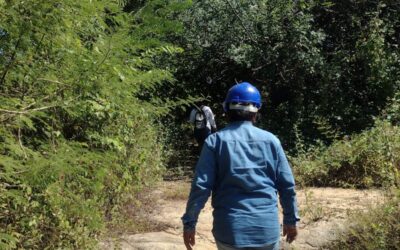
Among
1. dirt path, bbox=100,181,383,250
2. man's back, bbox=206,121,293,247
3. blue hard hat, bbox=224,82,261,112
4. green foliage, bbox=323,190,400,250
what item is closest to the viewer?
man's back, bbox=206,121,293,247

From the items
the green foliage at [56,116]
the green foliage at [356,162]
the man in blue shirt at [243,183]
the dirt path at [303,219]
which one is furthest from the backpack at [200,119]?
the man in blue shirt at [243,183]

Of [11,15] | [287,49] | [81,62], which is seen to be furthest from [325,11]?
[11,15]

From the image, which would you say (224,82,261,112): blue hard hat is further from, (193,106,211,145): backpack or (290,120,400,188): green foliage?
(193,106,211,145): backpack

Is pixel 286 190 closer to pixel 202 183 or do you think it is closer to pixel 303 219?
pixel 202 183

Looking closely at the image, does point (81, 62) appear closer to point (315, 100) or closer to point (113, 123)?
point (113, 123)

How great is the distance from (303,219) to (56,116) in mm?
3498

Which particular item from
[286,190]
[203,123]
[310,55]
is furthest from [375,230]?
[310,55]

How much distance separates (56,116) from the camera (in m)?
4.71

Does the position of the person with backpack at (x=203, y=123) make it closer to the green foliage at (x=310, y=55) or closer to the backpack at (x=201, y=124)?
the backpack at (x=201, y=124)

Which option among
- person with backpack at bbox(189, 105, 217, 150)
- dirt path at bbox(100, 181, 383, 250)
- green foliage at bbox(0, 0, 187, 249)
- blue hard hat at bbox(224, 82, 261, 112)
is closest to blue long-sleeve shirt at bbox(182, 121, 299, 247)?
blue hard hat at bbox(224, 82, 261, 112)

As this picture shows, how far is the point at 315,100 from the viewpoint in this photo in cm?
1282

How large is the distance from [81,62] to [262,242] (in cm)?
206

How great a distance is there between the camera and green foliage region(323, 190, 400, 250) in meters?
5.02

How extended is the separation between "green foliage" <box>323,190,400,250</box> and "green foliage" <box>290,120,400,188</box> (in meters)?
2.69
